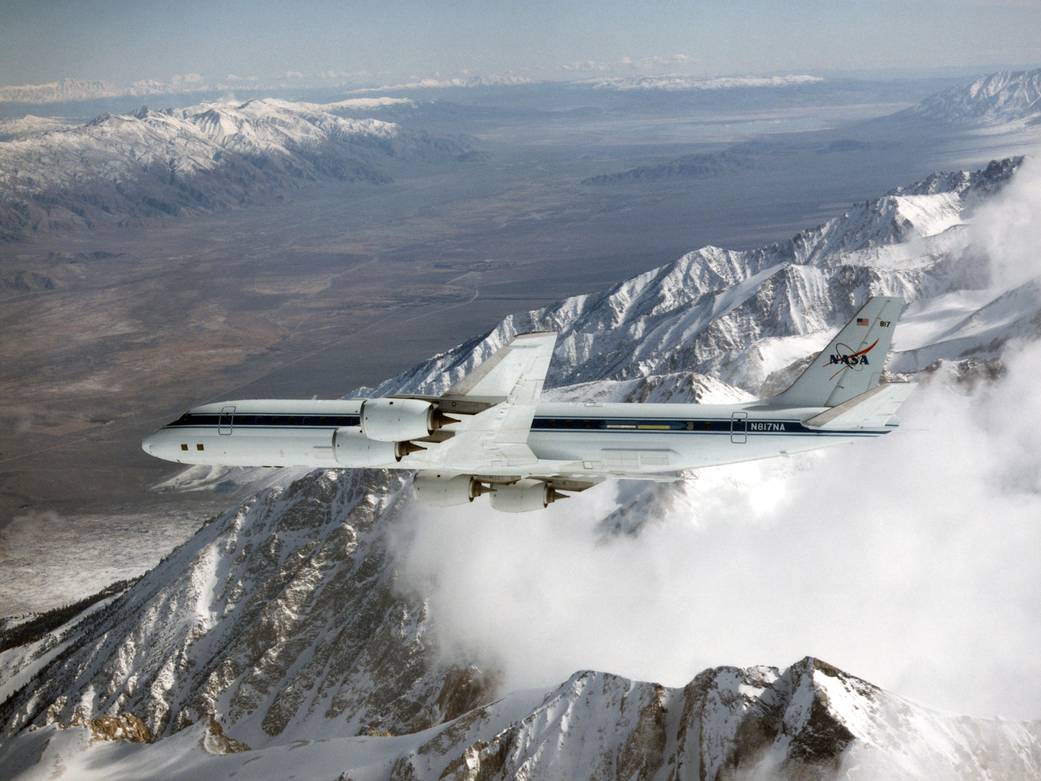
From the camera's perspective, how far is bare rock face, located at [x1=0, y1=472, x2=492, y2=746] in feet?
520

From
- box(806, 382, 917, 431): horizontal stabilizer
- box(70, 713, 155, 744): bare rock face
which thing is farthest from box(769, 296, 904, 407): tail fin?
box(70, 713, 155, 744): bare rock face

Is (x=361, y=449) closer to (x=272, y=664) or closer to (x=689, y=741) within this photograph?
(x=689, y=741)

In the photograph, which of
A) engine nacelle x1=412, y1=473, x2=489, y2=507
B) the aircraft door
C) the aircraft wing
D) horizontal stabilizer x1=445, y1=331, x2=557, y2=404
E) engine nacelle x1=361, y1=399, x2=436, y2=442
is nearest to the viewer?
horizontal stabilizer x1=445, y1=331, x2=557, y2=404

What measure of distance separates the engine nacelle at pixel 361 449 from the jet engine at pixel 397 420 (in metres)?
3.41

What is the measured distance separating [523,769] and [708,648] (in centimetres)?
6636

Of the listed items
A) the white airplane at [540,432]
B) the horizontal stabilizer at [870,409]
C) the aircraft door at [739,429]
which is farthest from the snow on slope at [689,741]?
the horizontal stabilizer at [870,409]

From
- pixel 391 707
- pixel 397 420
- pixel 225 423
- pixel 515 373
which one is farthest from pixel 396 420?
pixel 391 707

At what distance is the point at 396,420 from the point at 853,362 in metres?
35.5

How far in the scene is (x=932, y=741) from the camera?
75.6 meters

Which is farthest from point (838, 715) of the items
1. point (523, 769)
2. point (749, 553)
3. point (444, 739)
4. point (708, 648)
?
point (749, 553)

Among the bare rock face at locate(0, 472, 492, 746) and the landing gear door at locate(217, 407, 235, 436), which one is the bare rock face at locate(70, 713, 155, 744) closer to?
the bare rock face at locate(0, 472, 492, 746)

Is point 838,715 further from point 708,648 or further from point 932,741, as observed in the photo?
point 708,648

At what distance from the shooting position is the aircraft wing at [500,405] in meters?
62.5

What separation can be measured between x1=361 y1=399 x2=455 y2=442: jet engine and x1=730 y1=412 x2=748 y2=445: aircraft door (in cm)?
2256
